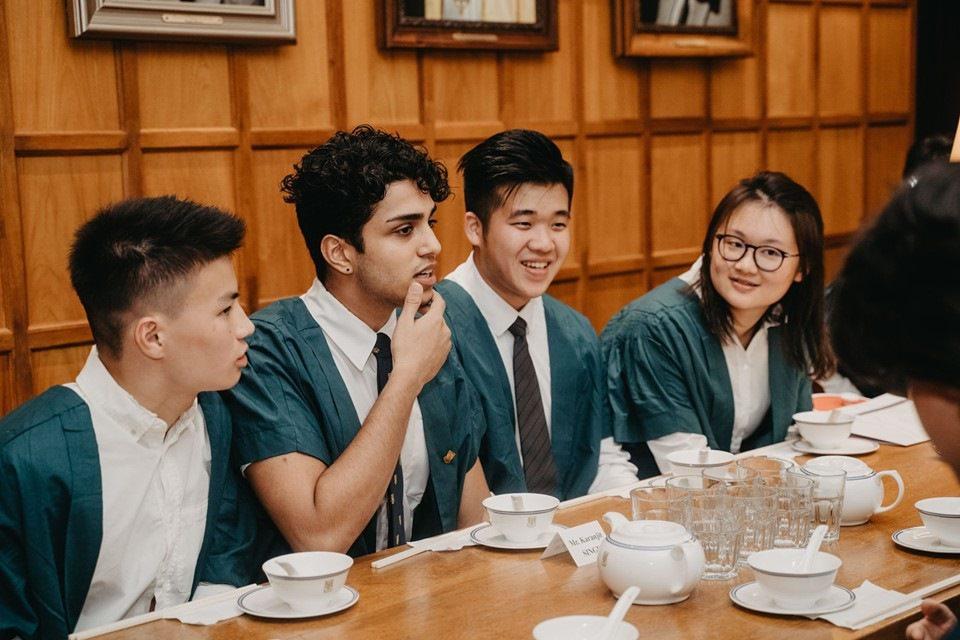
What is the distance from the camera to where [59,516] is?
1.94 meters

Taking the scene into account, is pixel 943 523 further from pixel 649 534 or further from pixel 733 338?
pixel 733 338

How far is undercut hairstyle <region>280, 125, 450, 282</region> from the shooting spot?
8.11ft

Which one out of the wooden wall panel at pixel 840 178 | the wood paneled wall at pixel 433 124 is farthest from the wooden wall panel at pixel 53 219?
the wooden wall panel at pixel 840 178

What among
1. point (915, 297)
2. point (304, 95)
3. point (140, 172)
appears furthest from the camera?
point (304, 95)

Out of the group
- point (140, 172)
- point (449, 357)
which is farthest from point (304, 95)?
point (449, 357)

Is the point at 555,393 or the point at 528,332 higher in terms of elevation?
the point at 528,332

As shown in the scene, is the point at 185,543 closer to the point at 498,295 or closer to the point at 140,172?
the point at 498,295

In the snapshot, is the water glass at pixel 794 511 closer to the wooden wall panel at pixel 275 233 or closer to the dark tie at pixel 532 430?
the dark tie at pixel 532 430

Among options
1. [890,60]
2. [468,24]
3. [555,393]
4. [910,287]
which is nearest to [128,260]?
[555,393]

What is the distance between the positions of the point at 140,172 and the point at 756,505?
2.43 metres

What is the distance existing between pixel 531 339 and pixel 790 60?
10.3 ft

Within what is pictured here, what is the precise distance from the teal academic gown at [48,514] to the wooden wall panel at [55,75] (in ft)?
5.53

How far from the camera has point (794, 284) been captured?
3.21 m

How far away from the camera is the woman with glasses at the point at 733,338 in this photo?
10.1ft
